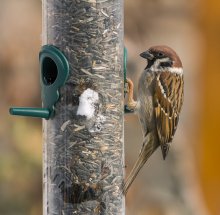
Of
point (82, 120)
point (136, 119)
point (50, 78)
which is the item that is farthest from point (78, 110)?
point (136, 119)

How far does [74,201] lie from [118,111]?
1.52 feet

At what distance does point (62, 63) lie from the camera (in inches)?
223

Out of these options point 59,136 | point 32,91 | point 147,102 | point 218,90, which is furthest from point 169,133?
point 218,90

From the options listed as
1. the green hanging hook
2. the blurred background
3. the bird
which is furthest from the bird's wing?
the blurred background

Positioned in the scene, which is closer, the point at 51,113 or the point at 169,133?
the point at 51,113

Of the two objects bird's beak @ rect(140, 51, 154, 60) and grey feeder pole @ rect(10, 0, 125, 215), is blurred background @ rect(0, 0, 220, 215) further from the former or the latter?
grey feeder pole @ rect(10, 0, 125, 215)

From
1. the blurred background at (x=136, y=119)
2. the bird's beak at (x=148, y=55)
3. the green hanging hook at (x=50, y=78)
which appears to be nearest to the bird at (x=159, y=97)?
the bird's beak at (x=148, y=55)

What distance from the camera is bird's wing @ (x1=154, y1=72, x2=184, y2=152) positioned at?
6.11 metres

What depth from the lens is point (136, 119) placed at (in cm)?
839

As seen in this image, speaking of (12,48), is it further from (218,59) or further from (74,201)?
(74,201)

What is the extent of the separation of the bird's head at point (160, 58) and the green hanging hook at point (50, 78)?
22.8 inches

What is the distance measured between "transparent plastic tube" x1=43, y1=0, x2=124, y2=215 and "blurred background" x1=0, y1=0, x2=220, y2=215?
2274 millimetres

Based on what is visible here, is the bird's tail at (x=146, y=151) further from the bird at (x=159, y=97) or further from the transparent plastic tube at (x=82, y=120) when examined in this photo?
the transparent plastic tube at (x=82, y=120)

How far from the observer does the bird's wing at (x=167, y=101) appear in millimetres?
6113
